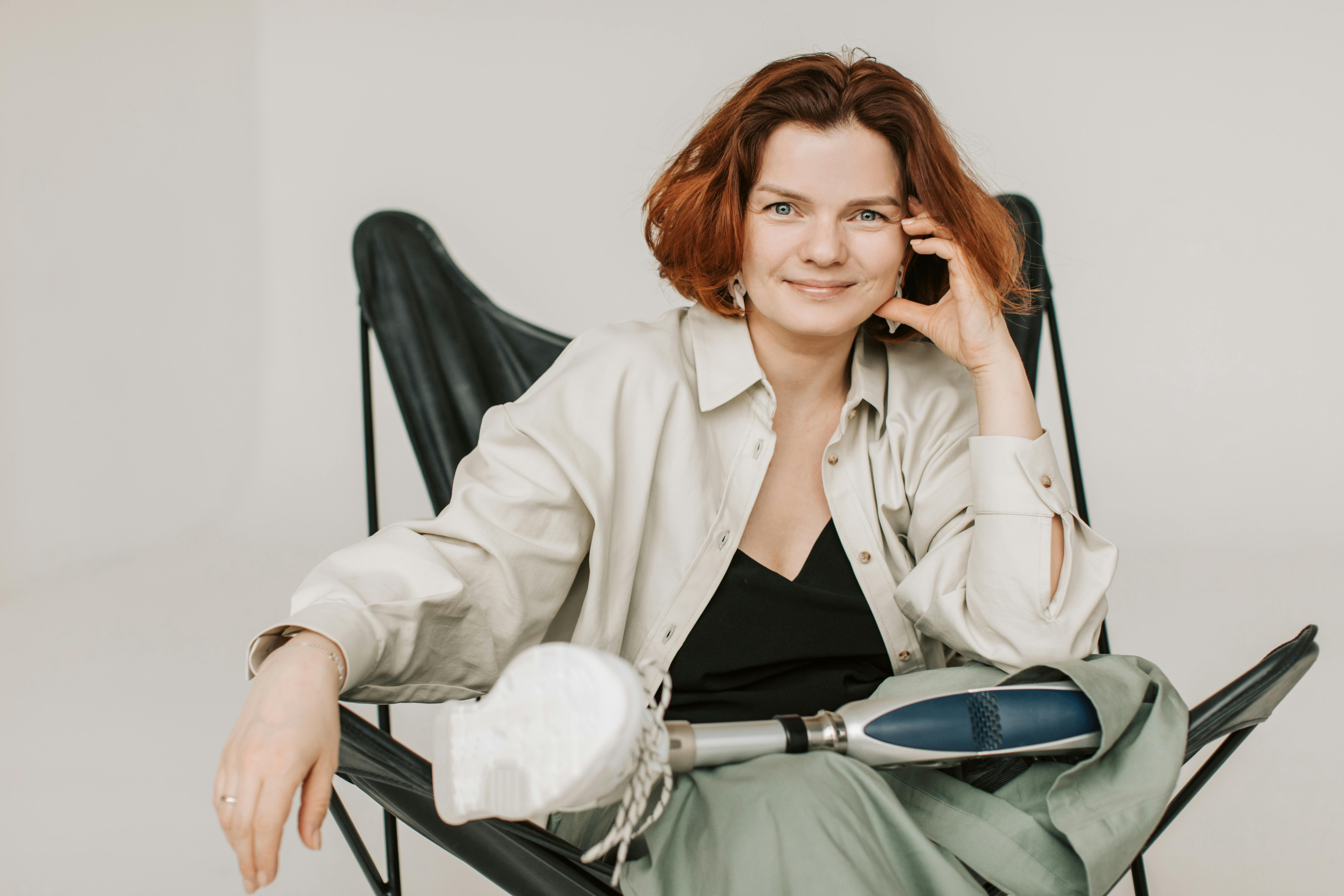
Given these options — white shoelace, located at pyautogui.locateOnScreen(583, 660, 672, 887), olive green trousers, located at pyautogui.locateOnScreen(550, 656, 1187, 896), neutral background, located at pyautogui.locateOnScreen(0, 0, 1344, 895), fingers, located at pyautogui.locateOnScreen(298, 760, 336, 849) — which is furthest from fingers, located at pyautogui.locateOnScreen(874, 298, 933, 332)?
neutral background, located at pyautogui.locateOnScreen(0, 0, 1344, 895)

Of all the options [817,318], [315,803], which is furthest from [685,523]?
[315,803]

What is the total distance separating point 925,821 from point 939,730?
0.16 meters

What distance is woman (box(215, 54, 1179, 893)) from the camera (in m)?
1.50

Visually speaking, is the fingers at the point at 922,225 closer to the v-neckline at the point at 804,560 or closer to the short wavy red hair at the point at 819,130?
the short wavy red hair at the point at 819,130

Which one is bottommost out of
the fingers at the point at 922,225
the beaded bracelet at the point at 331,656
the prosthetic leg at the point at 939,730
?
the prosthetic leg at the point at 939,730

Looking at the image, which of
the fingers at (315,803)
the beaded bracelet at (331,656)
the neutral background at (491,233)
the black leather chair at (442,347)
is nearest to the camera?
the fingers at (315,803)

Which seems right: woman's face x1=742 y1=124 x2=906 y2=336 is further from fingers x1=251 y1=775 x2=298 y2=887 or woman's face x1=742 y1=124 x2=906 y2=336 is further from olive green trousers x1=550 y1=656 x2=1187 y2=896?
fingers x1=251 y1=775 x2=298 y2=887

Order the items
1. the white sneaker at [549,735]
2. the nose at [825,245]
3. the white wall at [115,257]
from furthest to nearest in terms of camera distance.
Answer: the white wall at [115,257], the nose at [825,245], the white sneaker at [549,735]

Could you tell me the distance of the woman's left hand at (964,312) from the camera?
1606mm

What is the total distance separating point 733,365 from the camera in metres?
1.69

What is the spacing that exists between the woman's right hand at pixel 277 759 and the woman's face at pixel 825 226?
0.84m

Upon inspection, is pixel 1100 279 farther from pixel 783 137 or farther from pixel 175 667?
pixel 175 667

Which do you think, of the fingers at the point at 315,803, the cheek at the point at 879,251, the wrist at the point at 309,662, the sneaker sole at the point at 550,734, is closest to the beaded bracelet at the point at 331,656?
the wrist at the point at 309,662

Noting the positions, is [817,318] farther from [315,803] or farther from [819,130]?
[315,803]
